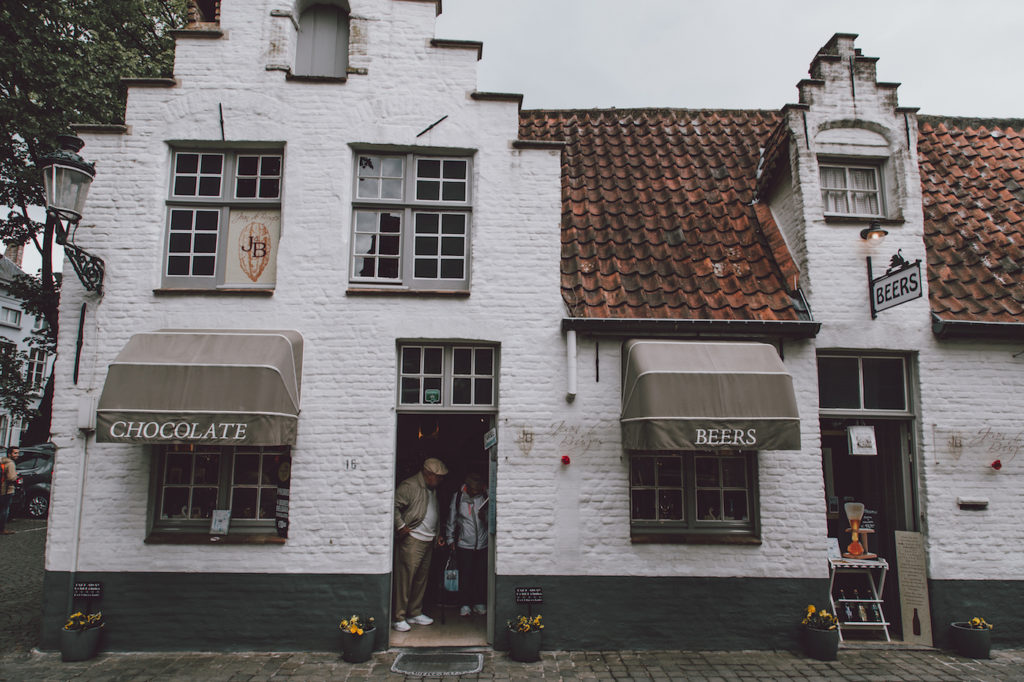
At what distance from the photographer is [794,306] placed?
7203 millimetres

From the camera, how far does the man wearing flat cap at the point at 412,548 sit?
284 inches

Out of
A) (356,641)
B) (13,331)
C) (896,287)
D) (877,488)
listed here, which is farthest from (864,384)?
(13,331)

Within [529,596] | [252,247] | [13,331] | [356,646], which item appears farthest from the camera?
[13,331]

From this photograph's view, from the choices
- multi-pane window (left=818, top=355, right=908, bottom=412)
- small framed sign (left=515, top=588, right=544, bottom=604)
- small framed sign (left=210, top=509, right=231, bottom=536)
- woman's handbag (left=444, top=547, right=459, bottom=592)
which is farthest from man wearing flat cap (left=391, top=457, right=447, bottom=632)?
multi-pane window (left=818, top=355, right=908, bottom=412)

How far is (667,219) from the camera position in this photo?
8.03 m

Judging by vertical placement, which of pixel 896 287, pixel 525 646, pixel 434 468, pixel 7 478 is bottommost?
pixel 525 646

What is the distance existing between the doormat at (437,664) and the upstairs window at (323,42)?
6.93 m

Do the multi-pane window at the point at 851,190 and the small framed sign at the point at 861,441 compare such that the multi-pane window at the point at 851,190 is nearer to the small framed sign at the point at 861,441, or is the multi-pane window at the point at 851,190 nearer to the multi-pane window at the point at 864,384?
the multi-pane window at the point at 864,384

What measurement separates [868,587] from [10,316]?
3737 centimetres

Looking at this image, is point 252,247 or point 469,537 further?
point 469,537

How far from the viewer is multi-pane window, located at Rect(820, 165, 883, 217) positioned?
7773 millimetres

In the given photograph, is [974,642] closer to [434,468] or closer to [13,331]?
[434,468]

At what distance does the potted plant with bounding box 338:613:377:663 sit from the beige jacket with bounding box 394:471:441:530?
1.25 metres

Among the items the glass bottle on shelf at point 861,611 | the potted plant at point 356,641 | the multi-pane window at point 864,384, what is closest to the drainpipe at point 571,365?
the multi-pane window at point 864,384
